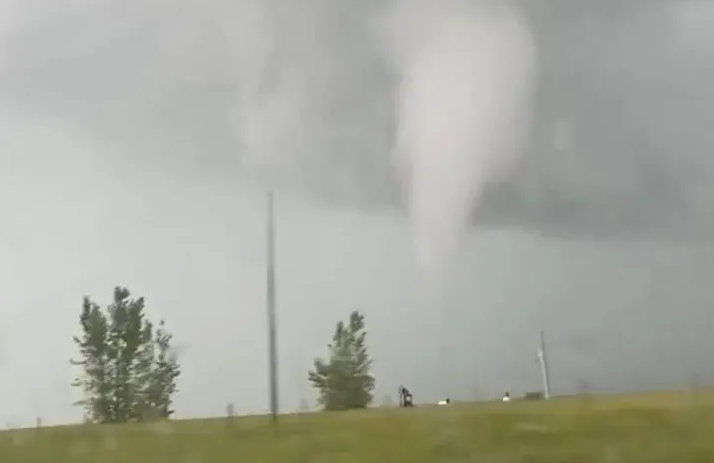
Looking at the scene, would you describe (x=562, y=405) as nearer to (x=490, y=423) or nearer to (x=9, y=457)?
(x=490, y=423)

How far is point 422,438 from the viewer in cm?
2459

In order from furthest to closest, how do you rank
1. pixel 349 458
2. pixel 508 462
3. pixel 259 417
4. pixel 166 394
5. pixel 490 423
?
pixel 166 394 → pixel 259 417 → pixel 490 423 → pixel 349 458 → pixel 508 462

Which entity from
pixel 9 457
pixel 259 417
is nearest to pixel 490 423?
pixel 259 417

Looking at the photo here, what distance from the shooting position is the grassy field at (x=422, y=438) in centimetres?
2267

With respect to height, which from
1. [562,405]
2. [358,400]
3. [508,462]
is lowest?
[508,462]

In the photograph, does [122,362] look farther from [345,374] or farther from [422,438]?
[422,438]

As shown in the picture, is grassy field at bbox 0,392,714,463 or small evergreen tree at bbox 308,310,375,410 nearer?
grassy field at bbox 0,392,714,463

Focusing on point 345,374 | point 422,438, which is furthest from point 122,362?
point 422,438

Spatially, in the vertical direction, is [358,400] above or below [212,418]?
above

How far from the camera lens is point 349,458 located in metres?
23.2

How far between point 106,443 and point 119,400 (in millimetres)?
41484

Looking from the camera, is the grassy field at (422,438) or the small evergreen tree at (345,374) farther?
the small evergreen tree at (345,374)

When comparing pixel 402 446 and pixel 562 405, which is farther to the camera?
pixel 562 405

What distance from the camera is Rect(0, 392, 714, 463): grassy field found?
893 inches
